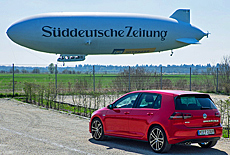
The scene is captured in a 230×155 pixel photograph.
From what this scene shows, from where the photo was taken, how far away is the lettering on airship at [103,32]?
27.6 meters

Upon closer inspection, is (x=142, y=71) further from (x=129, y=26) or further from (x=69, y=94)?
(x=69, y=94)

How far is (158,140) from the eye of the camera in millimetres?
8281

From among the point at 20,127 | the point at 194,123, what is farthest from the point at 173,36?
the point at 194,123

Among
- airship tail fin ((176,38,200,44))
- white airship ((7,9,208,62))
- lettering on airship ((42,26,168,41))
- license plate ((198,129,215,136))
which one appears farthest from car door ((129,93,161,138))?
airship tail fin ((176,38,200,44))

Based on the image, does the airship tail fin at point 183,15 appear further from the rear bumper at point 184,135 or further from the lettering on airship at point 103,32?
the rear bumper at point 184,135

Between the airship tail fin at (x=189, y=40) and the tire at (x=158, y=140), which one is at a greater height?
the airship tail fin at (x=189, y=40)

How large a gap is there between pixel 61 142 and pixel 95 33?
19.8 meters

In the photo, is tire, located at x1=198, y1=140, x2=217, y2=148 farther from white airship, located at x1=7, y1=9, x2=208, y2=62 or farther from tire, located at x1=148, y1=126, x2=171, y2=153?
white airship, located at x1=7, y1=9, x2=208, y2=62

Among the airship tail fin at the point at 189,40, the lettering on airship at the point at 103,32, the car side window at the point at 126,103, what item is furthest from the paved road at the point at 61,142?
the airship tail fin at the point at 189,40

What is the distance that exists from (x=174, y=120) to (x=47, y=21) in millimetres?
21540

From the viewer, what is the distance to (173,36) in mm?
31094

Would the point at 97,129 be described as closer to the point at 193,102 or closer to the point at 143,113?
the point at 143,113

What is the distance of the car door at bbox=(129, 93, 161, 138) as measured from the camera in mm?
8609

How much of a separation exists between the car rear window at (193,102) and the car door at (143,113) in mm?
528
